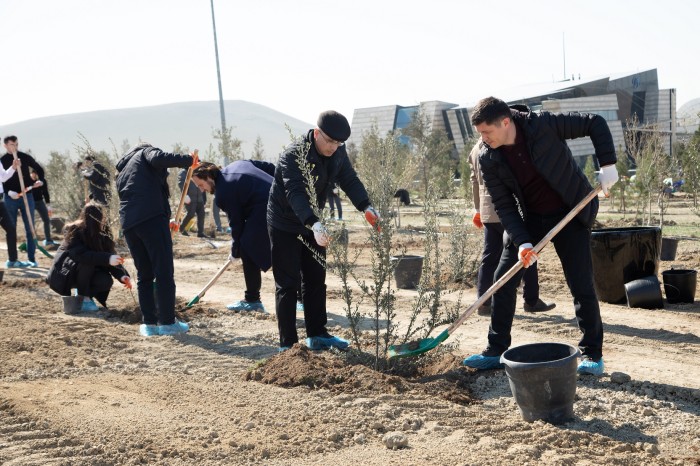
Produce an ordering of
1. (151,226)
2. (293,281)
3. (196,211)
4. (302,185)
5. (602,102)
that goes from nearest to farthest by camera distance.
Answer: (302,185), (293,281), (151,226), (196,211), (602,102)

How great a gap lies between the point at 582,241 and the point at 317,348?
Answer: 219 centimetres

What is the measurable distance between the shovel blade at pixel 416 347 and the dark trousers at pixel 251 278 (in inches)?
104

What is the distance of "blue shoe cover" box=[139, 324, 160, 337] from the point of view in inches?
261

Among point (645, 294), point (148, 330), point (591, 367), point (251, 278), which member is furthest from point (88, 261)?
point (645, 294)

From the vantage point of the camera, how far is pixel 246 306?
25.2 feet

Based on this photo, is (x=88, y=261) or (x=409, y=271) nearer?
(x=88, y=261)

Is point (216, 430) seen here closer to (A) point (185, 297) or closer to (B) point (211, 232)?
(A) point (185, 297)

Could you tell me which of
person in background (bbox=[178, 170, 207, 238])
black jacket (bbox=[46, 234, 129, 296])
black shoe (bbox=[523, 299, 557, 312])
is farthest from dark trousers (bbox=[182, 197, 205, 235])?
black shoe (bbox=[523, 299, 557, 312])

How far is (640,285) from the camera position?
6816 millimetres

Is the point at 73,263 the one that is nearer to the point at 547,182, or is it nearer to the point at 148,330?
the point at 148,330

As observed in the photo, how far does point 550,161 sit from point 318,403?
195cm

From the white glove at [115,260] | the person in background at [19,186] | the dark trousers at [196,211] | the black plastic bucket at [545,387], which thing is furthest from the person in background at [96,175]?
the black plastic bucket at [545,387]

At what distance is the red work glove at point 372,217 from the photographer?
486cm

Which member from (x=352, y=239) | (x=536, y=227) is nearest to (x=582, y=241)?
(x=536, y=227)
